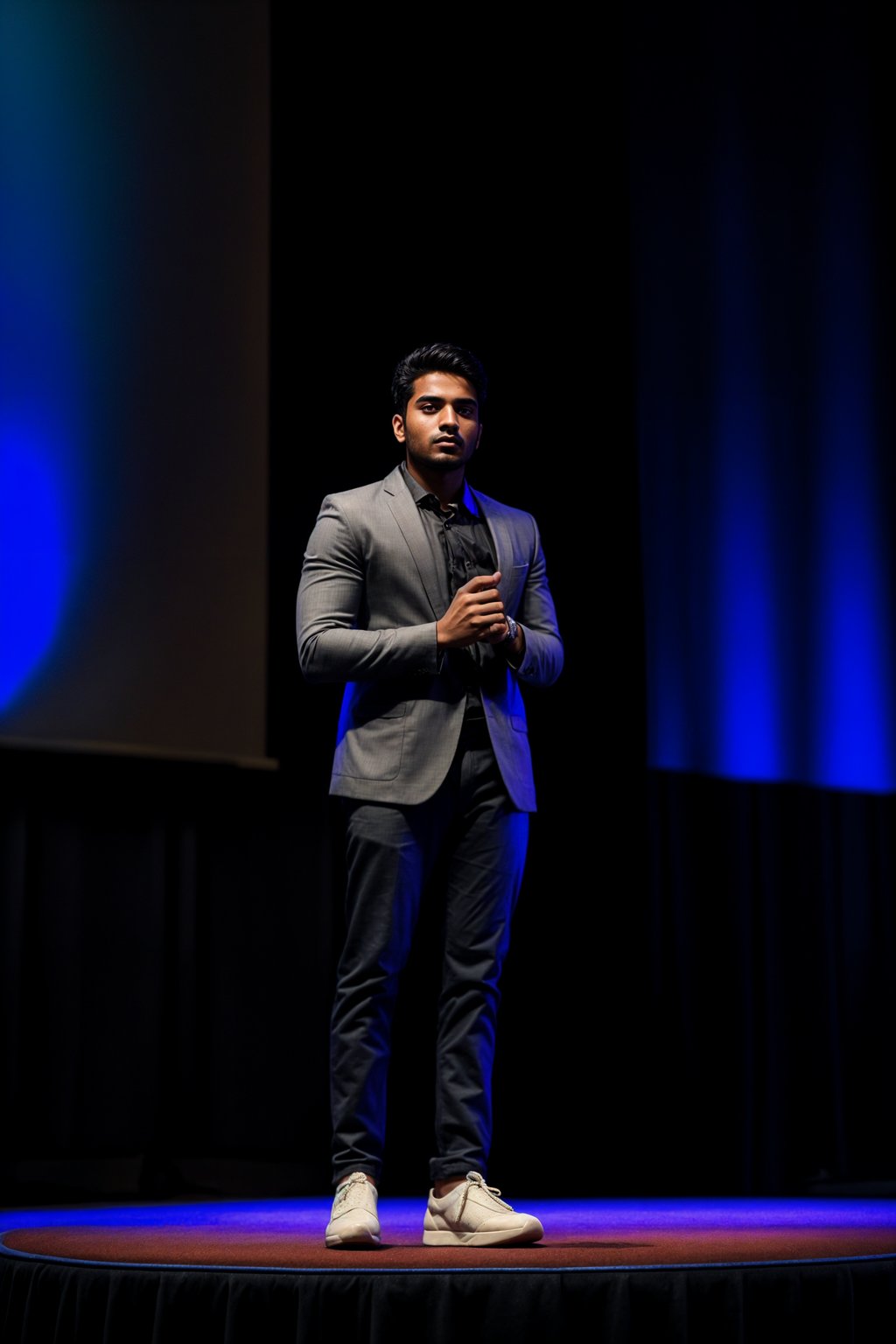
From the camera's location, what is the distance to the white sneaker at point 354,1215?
6.69 ft

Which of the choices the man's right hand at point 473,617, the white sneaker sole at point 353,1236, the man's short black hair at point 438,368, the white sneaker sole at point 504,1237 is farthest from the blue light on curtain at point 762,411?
the white sneaker sole at point 353,1236

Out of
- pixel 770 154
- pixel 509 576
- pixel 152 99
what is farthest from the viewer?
pixel 770 154

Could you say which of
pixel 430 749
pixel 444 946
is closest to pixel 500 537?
pixel 430 749

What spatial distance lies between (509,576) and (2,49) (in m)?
2.19

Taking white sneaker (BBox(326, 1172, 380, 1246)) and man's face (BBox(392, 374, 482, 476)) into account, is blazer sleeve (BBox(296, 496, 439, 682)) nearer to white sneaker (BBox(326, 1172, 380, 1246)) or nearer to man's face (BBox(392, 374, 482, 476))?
man's face (BBox(392, 374, 482, 476))

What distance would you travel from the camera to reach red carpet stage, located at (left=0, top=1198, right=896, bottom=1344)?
5.89 ft

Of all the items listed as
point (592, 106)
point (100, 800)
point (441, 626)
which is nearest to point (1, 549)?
point (100, 800)

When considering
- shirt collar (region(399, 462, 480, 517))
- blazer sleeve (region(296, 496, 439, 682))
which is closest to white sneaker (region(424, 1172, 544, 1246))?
blazer sleeve (region(296, 496, 439, 682))

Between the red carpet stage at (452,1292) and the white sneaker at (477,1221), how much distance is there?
3cm

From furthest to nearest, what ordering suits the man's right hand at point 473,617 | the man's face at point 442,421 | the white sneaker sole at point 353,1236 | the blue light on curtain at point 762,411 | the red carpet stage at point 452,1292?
the blue light on curtain at point 762,411 < the man's face at point 442,421 < the man's right hand at point 473,617 < the white sneaker sole at point 353,1236 < the red carpet stage at point 452,1292

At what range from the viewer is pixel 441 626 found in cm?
218

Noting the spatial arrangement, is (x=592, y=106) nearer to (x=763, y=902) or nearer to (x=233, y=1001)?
(x=763, y=902)

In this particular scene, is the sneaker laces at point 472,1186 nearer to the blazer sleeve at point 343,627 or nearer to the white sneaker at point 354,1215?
the white sneaker at point 354,1215

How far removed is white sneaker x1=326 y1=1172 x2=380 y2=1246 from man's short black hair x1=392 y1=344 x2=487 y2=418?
3.84ft
